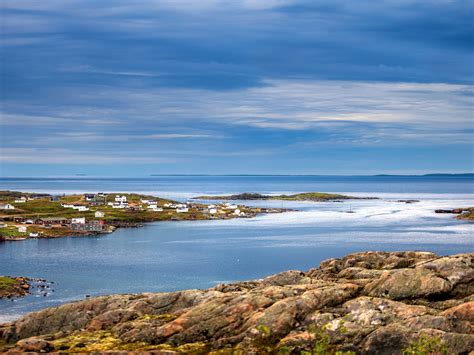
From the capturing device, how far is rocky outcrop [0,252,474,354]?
4438 cm

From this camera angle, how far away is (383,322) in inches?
1821

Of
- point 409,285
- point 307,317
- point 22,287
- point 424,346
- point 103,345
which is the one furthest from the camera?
point 22,287

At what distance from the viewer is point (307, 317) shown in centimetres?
4922

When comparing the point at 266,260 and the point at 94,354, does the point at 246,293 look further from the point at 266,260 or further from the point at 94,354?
the point at 266,260

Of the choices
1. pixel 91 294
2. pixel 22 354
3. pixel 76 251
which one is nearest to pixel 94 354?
pixel 22 354

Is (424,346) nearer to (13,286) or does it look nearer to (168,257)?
(13,286)

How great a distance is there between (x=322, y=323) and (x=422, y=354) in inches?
888

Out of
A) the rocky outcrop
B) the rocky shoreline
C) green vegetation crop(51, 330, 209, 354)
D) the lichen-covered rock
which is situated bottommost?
the rocky shoreline

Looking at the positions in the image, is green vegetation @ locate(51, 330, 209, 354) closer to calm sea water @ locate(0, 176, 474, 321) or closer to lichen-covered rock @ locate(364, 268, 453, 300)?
lichen-covered rock @ locate(364, 268, 453, 300)

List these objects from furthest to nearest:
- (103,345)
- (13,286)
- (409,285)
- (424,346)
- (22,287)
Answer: (22,287) → (13,286) → (103,345) → (409,285) → (424,346)

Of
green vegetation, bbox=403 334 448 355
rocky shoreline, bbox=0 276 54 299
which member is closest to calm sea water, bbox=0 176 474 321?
rocky shoreline, bbox=0 276 54 299

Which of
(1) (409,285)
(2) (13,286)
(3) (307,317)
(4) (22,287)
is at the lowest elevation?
(4) (22,287)

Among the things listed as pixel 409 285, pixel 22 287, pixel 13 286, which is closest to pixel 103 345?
pixel 409 285

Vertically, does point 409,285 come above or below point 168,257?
above
